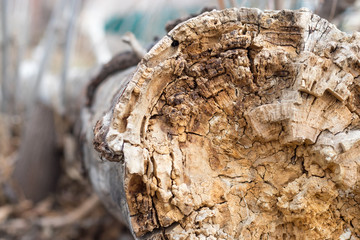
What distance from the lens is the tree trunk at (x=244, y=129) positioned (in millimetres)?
722

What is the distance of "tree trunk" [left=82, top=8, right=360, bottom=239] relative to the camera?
0.72 metres

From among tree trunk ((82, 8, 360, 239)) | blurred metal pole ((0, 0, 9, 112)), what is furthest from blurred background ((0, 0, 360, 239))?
tree trunk ((82, 8, 360, 239))

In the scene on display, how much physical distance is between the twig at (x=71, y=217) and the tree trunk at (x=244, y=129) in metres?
1.30

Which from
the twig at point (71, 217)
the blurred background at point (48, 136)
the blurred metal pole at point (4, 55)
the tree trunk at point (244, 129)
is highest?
the blurred metal pole at point (4, 55)

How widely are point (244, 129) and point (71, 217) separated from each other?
5.05 ft

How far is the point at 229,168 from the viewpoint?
2.62ft

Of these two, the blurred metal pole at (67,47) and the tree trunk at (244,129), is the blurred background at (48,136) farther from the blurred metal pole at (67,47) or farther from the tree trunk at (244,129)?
the tree trunk at (244,129)

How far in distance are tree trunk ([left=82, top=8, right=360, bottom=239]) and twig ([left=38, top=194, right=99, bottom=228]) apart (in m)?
1.30

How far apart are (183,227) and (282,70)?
0.43 m

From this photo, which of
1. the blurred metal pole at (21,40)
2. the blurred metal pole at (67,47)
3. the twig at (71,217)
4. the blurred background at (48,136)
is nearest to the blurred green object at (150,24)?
the blurred background at (48,136)

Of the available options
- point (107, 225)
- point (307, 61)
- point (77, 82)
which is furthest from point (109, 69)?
point (107, 225)

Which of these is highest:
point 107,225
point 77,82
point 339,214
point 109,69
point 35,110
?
point 35,110

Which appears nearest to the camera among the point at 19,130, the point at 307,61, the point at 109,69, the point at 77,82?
the point at 307,61

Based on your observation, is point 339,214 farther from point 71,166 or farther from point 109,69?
point 71,166
